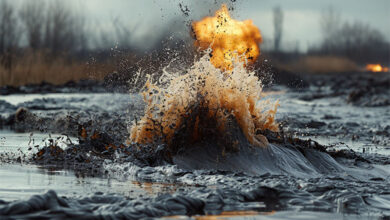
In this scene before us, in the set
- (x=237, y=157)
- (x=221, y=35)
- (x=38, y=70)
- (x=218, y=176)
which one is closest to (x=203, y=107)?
(x=237, y=157)

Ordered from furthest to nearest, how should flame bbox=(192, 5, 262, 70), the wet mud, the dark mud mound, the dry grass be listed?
the dry grass < flame bbox=(192, 5, 262, 70) < the dark mud mound < the wet mud

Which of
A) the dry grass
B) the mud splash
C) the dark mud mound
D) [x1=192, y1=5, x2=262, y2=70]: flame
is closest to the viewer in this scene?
the dark mud mound

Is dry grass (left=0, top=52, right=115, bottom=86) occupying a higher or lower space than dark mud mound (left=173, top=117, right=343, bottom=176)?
higher

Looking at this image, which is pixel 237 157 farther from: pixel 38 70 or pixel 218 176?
pixel 38 70

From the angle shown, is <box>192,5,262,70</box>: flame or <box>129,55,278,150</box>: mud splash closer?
<box>129,55,278,150</box>: mud splash

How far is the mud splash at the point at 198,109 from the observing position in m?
8.88

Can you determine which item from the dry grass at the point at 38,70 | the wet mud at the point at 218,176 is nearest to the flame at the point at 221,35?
the wet mud at the point at 218,176

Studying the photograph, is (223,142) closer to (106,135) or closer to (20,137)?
(106,135)

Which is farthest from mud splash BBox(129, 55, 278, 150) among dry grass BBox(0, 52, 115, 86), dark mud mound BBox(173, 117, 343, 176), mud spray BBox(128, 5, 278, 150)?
dry grass BBox(0, 52, 115, 86)

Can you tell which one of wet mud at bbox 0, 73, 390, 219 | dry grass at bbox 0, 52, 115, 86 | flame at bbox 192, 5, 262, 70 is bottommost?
wet mud at bbox 0, 73, 390, 219

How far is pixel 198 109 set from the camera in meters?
8.91

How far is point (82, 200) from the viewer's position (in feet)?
18.9

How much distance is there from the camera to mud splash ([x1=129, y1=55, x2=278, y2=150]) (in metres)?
8.88

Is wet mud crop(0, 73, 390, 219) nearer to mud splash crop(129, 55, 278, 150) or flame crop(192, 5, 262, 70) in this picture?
mud splash crop(129, 55, 278, 150)
